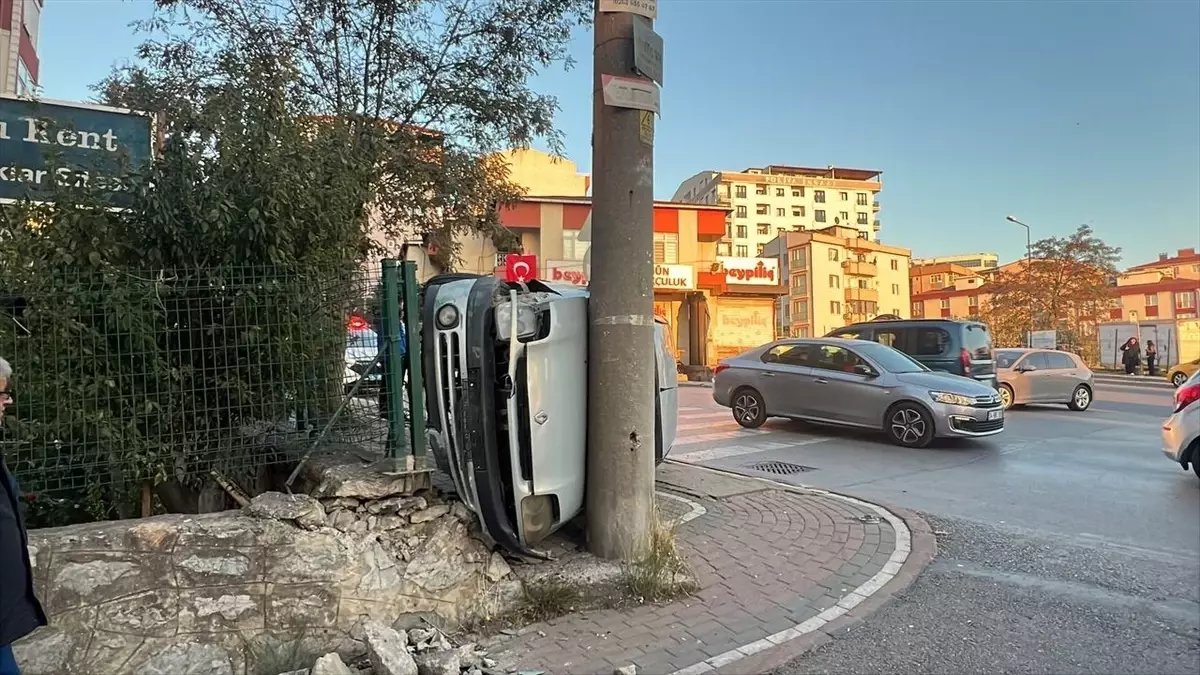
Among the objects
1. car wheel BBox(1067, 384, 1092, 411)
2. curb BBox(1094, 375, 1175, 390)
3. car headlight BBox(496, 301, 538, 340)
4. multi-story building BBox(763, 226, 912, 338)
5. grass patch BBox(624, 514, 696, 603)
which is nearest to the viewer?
car headlight BBox(496, 301, 538, 340)

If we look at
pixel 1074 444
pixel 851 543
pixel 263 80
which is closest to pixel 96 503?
pixel 263 80

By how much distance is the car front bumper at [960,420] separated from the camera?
9719 mm

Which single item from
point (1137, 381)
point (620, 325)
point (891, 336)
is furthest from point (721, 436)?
point (1137, 381)

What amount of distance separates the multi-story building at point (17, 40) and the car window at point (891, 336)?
667 inches

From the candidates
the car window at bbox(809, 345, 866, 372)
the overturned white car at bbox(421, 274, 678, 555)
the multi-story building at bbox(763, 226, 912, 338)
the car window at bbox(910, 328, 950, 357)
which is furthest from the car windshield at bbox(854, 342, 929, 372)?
the multi-story building at bbox(763, 226, 912, 338)

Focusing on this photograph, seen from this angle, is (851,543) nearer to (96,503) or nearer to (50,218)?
(96,503)

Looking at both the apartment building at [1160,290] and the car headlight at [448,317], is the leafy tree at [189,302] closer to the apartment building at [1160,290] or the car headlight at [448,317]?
the car headlight at [448,317]

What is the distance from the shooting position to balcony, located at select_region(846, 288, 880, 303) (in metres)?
68.8

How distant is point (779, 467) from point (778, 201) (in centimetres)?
9448

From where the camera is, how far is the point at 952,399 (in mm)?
9812

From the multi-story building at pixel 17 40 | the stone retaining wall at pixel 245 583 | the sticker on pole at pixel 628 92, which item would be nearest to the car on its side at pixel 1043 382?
the sticker on pole at pixel 628 92

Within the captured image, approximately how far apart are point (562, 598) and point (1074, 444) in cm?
952

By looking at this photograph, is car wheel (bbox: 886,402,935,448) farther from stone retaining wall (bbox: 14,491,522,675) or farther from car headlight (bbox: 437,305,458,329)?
car headlight (bbox: 437,305,458,329)

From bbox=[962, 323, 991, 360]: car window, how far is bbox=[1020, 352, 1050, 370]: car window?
204 centimetres
